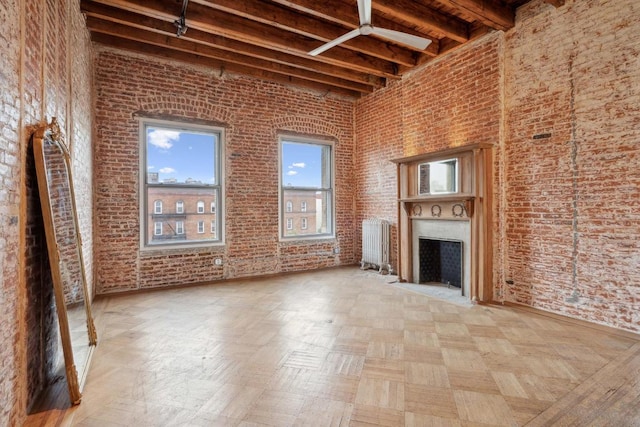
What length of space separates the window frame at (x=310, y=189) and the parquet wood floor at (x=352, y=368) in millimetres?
2212

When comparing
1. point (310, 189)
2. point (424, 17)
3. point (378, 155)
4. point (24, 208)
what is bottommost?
point (24, 208)

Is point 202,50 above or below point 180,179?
above

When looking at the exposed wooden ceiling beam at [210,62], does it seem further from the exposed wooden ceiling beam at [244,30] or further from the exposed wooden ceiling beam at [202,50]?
the exposed wooden ceiling beam at [244,30]

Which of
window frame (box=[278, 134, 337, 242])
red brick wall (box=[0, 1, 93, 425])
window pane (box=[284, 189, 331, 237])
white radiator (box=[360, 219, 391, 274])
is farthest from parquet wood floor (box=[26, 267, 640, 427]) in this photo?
window pane (box=[284, 189, 331, 237])

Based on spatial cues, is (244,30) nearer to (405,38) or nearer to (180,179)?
(405,38)

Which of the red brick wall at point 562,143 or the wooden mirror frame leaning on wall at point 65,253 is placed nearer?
the wooden mirror frame leaning on wall at point 65,253

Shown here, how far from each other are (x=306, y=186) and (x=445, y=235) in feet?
9.24

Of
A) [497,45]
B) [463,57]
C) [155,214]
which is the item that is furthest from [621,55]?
[155,214]

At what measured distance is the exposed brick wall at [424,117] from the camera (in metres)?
4.30

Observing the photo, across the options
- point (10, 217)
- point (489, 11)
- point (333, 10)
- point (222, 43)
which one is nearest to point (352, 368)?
point (10, 217)

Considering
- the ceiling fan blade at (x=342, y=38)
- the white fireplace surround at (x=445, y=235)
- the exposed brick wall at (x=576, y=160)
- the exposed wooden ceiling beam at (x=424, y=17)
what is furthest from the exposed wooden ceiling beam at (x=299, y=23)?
the white fireplace surround at (x=445, y=235)

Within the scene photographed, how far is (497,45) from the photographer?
13.6 ft

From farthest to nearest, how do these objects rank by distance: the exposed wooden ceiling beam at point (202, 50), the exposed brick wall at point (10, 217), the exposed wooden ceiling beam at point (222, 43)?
1. the exposed wooden ceiling beam at point (202, 50)
2. the exposed wooden ceiling beam at point (222, 43)
3. the exposed brick wall at point (10, 217)

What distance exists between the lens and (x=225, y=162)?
5422 millimetres
